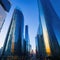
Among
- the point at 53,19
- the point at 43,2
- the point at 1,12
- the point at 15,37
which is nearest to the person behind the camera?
the point at 53,19

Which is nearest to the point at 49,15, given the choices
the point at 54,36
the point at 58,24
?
the point at 58,24

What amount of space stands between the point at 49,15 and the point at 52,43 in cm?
1022

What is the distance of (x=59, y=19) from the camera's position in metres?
42.0

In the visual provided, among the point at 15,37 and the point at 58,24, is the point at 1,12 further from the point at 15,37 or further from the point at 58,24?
the point at 15,37

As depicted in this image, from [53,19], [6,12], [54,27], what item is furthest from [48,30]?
[6,12]

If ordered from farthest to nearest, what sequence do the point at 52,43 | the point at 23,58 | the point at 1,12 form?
the point at 23,58
the point at 1,12
the point at 52,43

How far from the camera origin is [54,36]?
3859 cm

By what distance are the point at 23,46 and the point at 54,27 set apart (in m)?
47.8

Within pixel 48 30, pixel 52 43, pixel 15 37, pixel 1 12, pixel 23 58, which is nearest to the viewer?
pixel 52 43

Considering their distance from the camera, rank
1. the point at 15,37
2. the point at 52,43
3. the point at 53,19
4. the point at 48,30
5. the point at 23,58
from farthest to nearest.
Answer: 1. the point at 15,37
2. the point at 23,58
3. the point at 53,19
4. the point at 48,30
5. the point at 52,43

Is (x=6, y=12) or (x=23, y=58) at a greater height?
(x=6, y=12)

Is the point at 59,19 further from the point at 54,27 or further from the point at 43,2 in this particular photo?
the point at 43,2

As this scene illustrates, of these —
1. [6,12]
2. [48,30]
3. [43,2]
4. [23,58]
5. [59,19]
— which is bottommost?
[23,58]

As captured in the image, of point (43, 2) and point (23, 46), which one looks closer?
point (43, 2)
